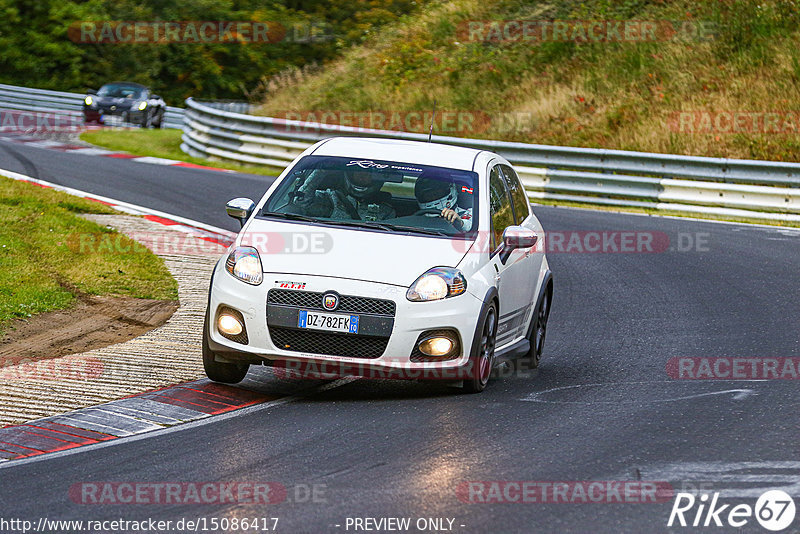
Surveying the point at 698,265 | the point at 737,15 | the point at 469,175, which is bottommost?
the point at 698,265

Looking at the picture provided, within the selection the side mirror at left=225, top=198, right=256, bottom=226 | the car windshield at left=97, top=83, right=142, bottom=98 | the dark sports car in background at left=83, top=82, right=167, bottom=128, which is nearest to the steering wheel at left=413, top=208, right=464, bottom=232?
the side mirror at left=225, top=198, right=256, bottom=226

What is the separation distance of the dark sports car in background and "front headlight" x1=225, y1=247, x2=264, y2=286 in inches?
1089

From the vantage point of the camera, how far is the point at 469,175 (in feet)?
29.8

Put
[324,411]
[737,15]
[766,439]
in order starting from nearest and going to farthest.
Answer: [766,439], [324,411], [737,15]

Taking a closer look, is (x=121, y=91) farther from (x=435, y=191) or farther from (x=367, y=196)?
(x=435, y=191)

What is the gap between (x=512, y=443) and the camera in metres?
6.96

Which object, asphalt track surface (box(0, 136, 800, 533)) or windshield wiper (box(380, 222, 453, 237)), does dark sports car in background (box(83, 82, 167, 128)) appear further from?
windshield wiper (box(380, 222, 453, 237))

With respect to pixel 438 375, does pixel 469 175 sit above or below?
above

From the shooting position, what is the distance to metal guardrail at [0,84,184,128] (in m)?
38.8

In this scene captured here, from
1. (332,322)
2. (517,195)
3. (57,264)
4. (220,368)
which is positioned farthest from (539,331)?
(57,264)

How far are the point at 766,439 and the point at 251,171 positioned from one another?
18.5 metres

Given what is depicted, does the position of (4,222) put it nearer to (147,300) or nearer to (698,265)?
(147,300)

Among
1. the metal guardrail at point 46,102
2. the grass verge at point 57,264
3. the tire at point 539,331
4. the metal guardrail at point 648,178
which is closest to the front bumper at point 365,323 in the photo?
the tire at point 539,331

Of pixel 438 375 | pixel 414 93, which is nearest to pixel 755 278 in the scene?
pixel 438 375
